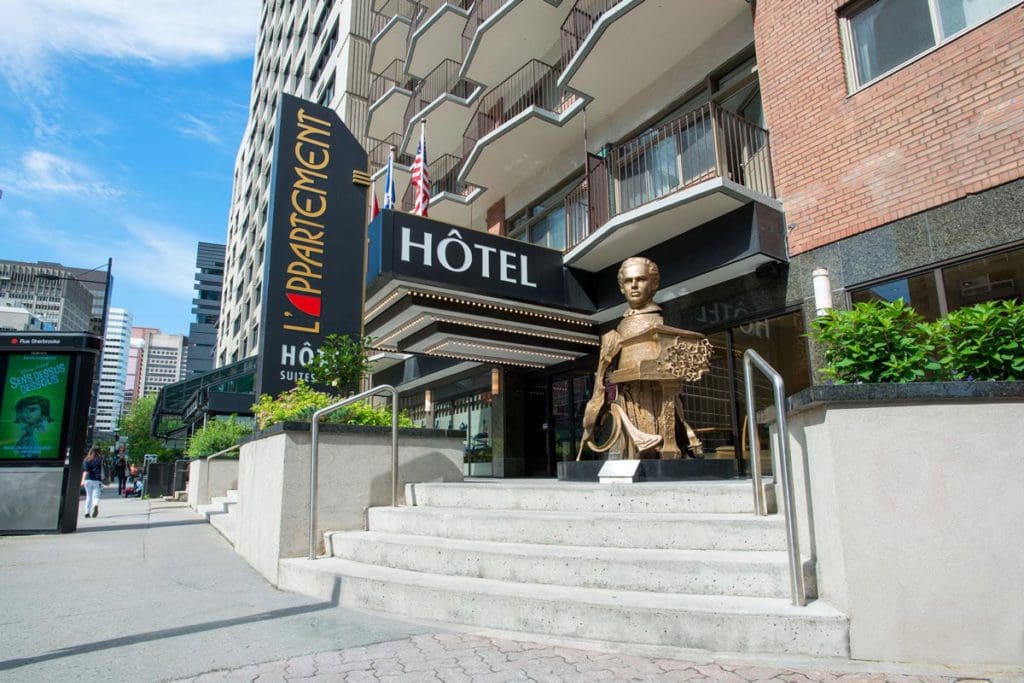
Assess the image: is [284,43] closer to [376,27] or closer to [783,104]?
[376,27]

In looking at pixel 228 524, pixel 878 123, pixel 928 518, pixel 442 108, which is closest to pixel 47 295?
pixel 442 108

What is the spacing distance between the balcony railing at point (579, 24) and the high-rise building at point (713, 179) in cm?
5

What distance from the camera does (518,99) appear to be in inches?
671

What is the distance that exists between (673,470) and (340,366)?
13.5ft

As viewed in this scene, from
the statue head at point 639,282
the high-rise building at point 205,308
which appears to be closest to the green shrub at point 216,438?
the statue head at point 639,282

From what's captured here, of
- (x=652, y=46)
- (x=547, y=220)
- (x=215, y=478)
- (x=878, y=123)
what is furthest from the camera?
(x=547, y=220)

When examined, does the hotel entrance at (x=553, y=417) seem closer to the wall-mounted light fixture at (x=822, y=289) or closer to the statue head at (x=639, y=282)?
the wall-mounted light fixture at (x=822, y=289)

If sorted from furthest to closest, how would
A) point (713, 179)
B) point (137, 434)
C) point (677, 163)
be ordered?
point (137, 434)
point (677, 163)
point (713, 179)

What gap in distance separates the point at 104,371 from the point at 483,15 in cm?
21944

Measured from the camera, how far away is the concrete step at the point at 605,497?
4793mm

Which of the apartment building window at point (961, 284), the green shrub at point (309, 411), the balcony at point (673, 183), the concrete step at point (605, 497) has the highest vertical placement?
the balcony at point (673, 183)

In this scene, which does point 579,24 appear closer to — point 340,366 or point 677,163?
point 677,163

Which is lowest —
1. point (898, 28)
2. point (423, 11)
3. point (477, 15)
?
point (898, 28)

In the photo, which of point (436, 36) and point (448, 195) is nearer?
point (448, 195)
